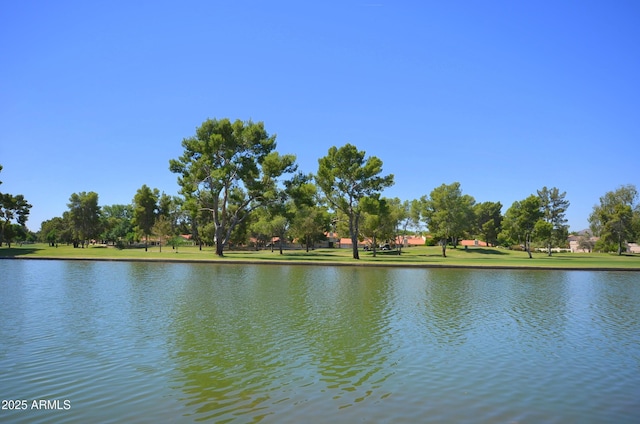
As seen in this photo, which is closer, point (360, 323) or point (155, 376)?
point (155, 376)

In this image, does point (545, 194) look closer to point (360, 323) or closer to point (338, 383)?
point (360, 323)

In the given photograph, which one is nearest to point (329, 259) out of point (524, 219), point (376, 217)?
point (376, 217)

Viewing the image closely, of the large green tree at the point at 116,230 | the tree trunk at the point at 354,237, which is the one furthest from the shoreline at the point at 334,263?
the large green tree at the point at 116,230

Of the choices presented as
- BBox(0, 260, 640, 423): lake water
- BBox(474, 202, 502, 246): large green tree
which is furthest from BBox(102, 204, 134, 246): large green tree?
BBox(0, 260, 640, 423): lake water

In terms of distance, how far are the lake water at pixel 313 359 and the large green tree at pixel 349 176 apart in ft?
111

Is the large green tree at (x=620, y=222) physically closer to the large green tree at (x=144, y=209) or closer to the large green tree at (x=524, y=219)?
the large green tree at (x=524, y=219)

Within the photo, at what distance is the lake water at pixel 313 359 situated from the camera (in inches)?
288

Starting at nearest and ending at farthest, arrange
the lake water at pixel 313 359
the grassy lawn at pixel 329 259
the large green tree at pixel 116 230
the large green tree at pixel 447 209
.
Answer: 1. the lake water at pixel 313 359
2. the grassy lawn at pixel 329 259
3. the large green tree at pixel 447 209
4. the large green tree at pixel 116 230

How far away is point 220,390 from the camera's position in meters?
8.18

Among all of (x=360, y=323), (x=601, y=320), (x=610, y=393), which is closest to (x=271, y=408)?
(x=610, y=393)

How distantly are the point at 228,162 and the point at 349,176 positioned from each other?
51.4 feet

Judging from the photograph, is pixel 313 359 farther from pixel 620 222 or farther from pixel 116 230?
pixel 116 230

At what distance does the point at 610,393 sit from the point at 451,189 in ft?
206

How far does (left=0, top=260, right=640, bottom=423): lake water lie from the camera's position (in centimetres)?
732
